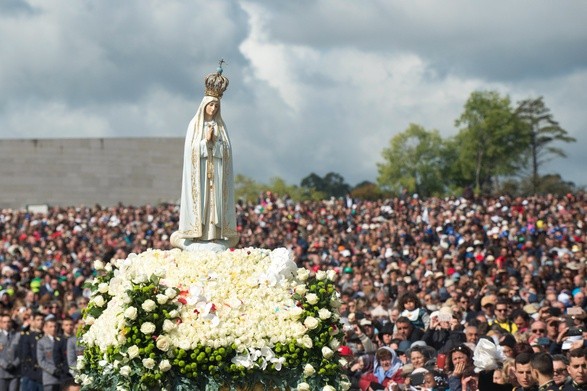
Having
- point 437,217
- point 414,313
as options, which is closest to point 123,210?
point 437,217

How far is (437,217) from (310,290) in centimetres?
2521

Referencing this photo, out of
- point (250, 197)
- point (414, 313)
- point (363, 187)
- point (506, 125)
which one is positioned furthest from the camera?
point (363, 187)

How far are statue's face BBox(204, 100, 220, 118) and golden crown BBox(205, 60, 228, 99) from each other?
0.08 m

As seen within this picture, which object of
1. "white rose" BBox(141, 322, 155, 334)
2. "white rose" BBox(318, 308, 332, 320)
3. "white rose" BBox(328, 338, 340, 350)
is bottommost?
"white rose" BBox(328, 338, 340, 350)

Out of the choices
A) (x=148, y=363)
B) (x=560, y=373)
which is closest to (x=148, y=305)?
(x=148, y=363)

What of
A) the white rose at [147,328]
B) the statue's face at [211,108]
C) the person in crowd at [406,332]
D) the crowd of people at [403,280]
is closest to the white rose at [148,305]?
the white rose at [147,328]

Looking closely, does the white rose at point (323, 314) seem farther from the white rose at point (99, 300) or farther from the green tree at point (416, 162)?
the green tree at point (416, 162)

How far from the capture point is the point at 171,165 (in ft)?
228

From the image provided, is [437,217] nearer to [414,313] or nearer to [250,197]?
[414,313]

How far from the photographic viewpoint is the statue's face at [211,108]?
11242 millimetres

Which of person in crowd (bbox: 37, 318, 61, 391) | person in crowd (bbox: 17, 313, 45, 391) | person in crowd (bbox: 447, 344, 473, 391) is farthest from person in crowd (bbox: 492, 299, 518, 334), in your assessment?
person in crowd (bbox: 17, 313, 45, 391)

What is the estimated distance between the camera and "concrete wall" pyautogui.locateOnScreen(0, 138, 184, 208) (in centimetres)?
6746

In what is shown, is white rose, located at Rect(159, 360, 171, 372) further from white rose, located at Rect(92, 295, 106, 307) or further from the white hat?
the white hat

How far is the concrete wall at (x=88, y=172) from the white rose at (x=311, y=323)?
5784cm
